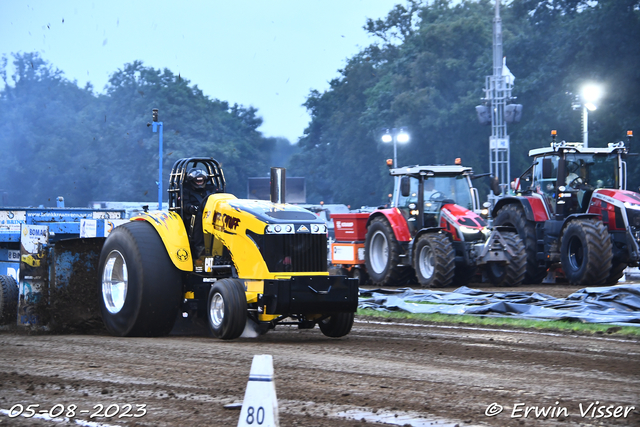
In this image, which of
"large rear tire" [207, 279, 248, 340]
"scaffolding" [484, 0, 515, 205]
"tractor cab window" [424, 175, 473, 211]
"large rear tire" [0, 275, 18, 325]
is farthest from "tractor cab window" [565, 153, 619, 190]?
"scaffolding" [484, 0, 515, 205]

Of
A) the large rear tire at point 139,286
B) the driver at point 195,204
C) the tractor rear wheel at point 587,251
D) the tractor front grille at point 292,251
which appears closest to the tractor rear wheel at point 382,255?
the tractor rear wheel at point 587,251

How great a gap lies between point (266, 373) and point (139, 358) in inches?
167

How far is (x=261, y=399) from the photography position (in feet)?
14.9

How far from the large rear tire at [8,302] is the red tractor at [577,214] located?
34.9 ft

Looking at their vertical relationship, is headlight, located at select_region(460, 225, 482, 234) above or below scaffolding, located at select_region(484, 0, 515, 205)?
below

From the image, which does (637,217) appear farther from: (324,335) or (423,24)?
(423,24)

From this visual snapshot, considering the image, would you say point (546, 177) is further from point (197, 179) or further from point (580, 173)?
point (197, 179)

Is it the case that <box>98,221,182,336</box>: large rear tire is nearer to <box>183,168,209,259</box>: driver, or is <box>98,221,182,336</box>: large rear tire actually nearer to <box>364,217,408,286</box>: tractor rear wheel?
<box>183,168,209,259</box>: driver

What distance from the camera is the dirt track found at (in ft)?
19.1

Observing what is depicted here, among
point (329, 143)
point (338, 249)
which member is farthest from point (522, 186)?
point (329, 143)

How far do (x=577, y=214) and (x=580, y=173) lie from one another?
135 cm

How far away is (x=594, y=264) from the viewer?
17297 millimetres

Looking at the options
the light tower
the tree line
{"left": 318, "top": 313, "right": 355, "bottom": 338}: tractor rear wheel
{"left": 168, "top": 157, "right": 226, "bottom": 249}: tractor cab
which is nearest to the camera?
{"left": 318, "top": 313, "right": 355, "bottom": 338}: tractor rear wheel

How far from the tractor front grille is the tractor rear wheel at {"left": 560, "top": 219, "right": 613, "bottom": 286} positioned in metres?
8.81
